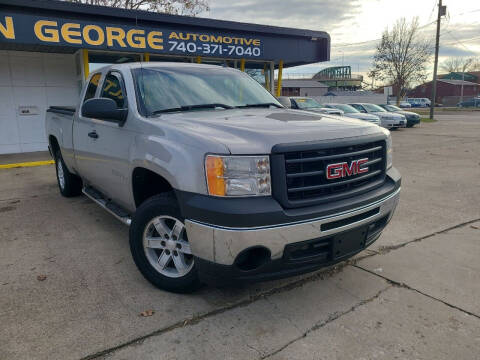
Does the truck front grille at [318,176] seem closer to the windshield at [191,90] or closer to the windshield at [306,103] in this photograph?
the windshield at [191,90]

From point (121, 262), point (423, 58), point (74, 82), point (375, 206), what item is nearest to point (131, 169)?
point (121, 262)

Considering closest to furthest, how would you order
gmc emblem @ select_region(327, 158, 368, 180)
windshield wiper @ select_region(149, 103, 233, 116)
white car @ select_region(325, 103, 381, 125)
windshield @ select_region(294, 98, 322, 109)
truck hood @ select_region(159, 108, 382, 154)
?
truck hood @ select_region(159, 108, 382, 154)
gmc emblem @ select_region(327, 158, 368, 180)
windshield wiper @ select_region(149, 103, 233, 116)
windshield @ select_region(294, 98, 322, 109)
white car @ select_region(325, 103, 381, 125)

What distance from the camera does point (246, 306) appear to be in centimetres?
299

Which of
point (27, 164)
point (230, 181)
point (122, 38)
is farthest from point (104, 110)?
point (122, 38)

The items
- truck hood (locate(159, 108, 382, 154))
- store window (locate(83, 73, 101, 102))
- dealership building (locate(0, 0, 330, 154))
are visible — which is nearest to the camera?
truck hood (locate(159, 108, 382, 154))

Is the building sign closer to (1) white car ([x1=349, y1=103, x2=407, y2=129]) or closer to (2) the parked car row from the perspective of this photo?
(2) the parked car row

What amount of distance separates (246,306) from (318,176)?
117cm

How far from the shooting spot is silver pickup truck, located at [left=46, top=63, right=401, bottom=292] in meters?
2.49

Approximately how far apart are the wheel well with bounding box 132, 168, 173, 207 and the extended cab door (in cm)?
10

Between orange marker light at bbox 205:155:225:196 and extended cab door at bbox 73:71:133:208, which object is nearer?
orange marker light at bbox 205:155:225:196

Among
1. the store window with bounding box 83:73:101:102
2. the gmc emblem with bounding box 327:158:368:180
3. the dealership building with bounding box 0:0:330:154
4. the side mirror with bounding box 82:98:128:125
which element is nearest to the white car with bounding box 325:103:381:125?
the dealership building with bounding box 0:0:330:154

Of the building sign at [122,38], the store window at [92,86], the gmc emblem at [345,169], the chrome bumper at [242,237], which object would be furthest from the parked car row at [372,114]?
the chrome bumper at [242,237]

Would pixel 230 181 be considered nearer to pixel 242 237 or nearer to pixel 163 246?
pixel 242 237

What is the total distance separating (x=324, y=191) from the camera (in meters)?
2.78
